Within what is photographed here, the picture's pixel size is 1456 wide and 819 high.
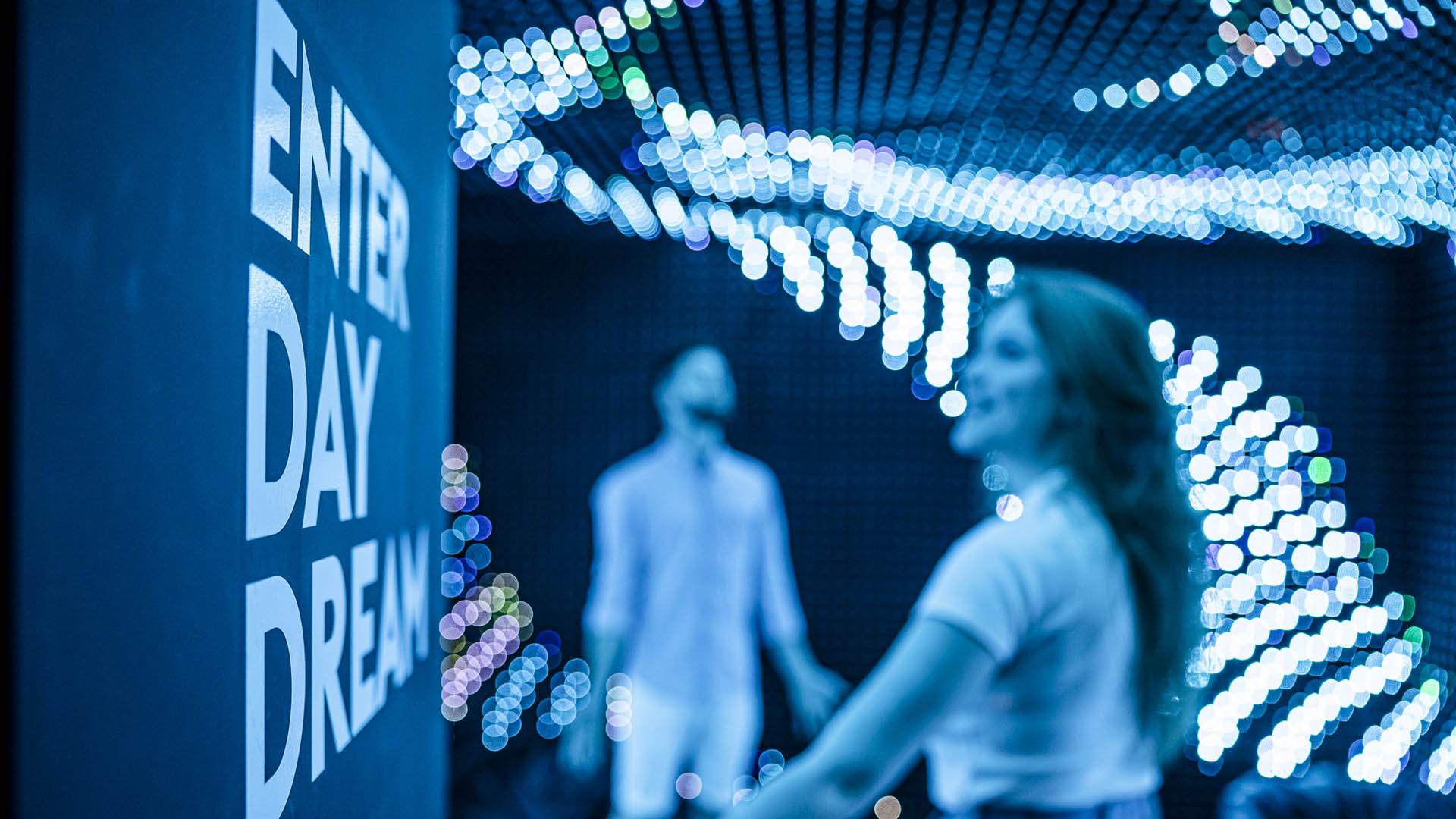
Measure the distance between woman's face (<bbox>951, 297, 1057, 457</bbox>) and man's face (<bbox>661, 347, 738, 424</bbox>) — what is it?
207cm

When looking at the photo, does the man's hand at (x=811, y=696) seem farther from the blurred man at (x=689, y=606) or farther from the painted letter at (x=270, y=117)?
the painted letter at (x=270, y=117)

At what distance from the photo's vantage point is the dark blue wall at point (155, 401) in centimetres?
46

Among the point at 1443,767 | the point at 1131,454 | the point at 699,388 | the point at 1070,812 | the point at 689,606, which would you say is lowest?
the point at 1443,767

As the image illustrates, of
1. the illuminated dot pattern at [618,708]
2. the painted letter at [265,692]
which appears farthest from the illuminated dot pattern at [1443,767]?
the painted letter at [265,692]

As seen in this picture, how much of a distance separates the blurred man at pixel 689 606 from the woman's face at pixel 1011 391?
2057 millimetres

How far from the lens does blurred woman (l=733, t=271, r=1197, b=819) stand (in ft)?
3.67

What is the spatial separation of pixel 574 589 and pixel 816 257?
78.1 inches

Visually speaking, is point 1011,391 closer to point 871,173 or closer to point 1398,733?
point 871,173

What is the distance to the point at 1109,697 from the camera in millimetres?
1250

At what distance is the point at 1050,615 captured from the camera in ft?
3.88

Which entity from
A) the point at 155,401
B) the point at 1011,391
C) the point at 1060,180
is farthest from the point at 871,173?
the point at 155,401

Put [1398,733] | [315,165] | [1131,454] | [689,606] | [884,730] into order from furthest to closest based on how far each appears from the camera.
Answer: [1398,733] < [689,606] < [1131,454] < [884,730] < [315,165]

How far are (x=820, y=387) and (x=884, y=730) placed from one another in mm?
3789

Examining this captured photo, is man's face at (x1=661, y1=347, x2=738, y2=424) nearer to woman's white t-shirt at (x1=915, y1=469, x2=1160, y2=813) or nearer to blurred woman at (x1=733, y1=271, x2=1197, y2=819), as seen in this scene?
blurred woman at (x1=733, y1=271, x2=1197, y2=819)
